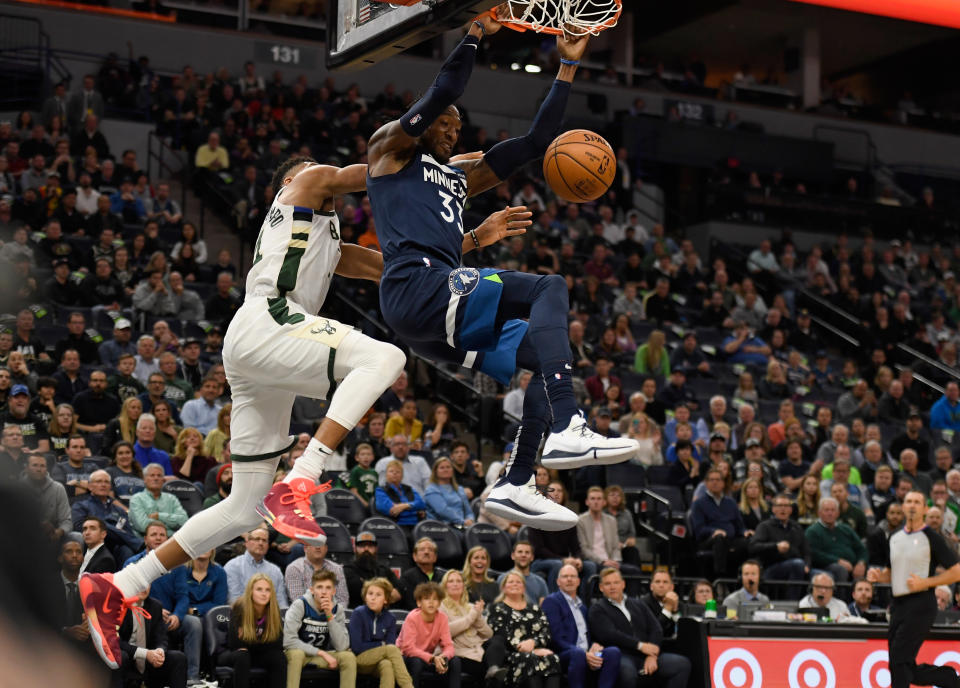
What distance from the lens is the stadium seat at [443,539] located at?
1233 centimetres

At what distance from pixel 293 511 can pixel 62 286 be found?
10141 mm

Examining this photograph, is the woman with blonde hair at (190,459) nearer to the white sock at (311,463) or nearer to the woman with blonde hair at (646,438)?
the woman with blonde hair at (646,438)

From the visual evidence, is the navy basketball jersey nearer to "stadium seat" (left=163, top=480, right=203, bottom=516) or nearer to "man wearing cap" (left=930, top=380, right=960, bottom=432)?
"stadium seat" (left=163, top=480, right=203, bottom=516)

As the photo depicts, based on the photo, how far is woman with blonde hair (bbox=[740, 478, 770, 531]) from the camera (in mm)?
14281

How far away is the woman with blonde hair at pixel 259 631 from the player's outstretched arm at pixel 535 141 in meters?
5.36

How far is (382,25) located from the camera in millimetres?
6309

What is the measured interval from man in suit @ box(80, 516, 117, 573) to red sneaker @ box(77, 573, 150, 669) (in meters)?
3.93

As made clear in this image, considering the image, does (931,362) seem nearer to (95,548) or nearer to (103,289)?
(103,289)

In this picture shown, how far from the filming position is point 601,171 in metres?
5.90

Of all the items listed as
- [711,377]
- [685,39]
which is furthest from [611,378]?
[685,39]

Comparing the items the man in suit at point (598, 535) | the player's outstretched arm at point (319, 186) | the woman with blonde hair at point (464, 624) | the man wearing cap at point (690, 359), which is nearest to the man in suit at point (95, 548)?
the woman with blonde hair at point (464, 624)

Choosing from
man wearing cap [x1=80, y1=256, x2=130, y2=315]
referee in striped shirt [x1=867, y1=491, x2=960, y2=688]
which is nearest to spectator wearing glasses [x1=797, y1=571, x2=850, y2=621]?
referee in striped shirt [x1=867, y1=491, x2=960, y2=688]

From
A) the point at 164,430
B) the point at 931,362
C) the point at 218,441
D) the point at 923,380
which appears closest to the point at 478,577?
the point at 218,441

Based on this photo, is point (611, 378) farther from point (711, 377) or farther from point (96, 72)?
point (96, 72)
